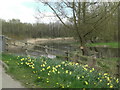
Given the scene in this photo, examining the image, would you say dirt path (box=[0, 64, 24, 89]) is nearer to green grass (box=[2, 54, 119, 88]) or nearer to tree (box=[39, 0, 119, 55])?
green grass (box=[2, 54, 119, 88])

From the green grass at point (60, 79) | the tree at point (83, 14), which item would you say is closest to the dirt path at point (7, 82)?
the green grass at point (60, 79)

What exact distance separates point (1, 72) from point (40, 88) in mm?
2262

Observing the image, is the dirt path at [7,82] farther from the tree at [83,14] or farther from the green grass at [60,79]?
the tree at [83,14]

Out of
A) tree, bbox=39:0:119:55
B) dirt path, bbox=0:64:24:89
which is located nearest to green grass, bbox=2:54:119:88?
dirt path, bbox=0:64:24:89

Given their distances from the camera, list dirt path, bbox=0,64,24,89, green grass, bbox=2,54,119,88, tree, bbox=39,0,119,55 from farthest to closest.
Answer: tree, bbox=39,0,119,55
dirt path, bbox=0,64,24,89
green grass, bbox=2,54,119,88

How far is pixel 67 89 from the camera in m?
3.70

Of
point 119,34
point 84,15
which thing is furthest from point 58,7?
point 119,34

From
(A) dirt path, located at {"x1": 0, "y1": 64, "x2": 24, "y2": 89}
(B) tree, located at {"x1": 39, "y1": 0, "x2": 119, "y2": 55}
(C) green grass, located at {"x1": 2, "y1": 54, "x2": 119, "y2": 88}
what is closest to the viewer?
(C) green grass, located at {"x1": 2, "y1": 54, "x2": 119, "y2": 88}

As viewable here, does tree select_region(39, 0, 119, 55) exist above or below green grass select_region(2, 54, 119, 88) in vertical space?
above

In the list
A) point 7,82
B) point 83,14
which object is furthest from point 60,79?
point 83,14

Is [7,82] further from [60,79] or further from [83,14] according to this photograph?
[83,14]

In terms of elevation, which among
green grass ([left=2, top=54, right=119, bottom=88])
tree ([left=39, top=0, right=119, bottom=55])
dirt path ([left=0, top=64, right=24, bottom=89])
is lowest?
dirt path ([left=0, top=64, right=24, bottom=89])

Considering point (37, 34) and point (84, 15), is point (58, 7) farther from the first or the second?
point (37, 34)

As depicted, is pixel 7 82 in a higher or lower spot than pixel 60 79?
lower
